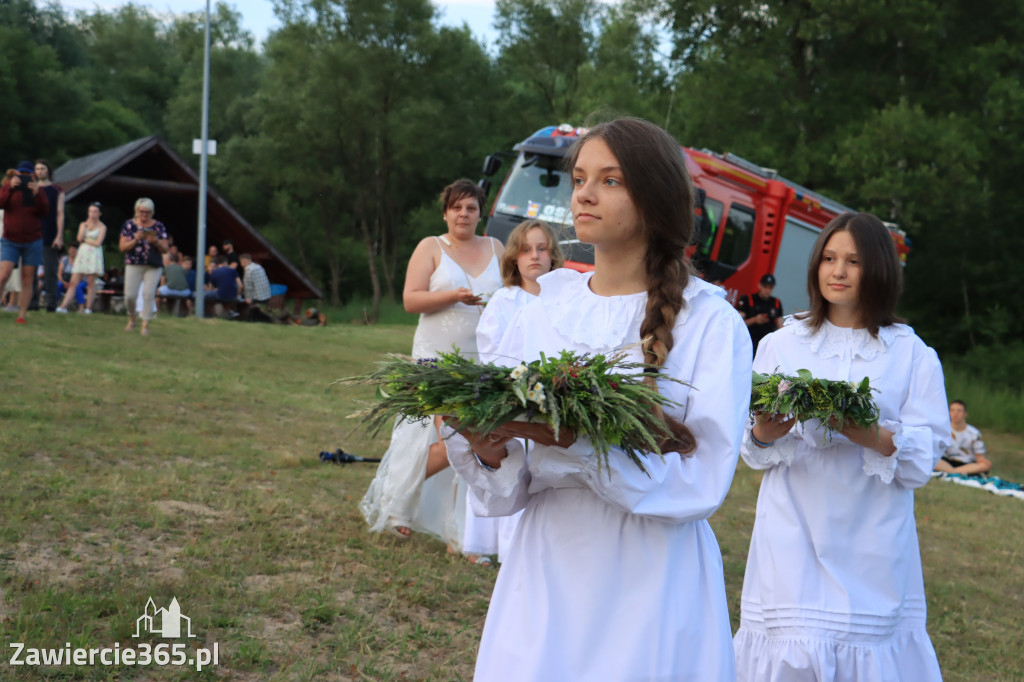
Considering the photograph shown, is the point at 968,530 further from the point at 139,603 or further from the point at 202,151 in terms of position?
A: the point at 202,151

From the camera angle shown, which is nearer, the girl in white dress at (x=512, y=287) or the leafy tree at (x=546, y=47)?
the girl in white dress at (x=512, y=287)

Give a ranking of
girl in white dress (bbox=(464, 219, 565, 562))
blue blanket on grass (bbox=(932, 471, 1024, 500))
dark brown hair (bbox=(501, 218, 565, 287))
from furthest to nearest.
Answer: blue blanket on grass (bbox=(932, 471, 1024, 500)), dark brown hair (bbox=(501, 218, 565, 287)), girl in white dress (bbox=(464, 219, 565, 562))

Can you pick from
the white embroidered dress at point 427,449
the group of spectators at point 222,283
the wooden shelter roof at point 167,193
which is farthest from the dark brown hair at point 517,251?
the wooden shelter roof at point 167,193

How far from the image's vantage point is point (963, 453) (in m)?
14.0

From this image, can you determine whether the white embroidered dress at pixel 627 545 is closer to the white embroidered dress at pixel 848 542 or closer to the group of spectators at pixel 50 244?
the white embroidered dress at pixel 848 542

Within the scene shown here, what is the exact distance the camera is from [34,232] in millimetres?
13094

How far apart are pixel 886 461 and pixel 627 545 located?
170 centimetres

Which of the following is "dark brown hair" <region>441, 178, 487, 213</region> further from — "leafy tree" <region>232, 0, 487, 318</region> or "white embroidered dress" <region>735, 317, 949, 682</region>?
"leafy tree" <region>232, 0, 487, 318</region>

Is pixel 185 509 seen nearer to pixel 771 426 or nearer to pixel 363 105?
pixel 771 426

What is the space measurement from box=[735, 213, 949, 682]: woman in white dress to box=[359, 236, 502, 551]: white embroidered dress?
274 cm

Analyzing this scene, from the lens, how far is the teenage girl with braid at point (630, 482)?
7.70ft

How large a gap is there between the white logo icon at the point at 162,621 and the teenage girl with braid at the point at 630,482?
8.25ft

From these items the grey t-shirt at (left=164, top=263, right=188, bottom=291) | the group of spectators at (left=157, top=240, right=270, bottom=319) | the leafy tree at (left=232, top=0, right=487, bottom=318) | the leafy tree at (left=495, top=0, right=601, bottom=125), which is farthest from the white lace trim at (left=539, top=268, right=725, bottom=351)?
the leafy tree at (left=495, top=0, right=601, bottom=125)

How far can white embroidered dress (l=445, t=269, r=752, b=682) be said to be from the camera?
2340 millimetres
